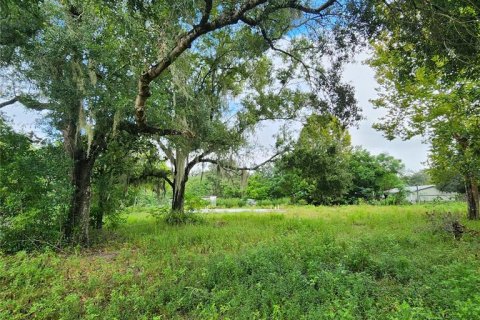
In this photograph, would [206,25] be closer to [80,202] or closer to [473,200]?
[80,202]

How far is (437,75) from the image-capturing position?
5988 millimetres

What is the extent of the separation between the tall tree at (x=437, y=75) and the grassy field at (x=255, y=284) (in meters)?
3.09

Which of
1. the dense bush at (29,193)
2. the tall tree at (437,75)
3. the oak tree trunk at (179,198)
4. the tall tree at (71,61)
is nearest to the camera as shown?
the tall tree at (437,75)

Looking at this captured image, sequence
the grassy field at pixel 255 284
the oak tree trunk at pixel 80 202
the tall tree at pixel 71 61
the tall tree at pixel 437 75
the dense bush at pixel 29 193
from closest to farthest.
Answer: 1. the grassy field at pixel 255 284
2. the tall tree at pixel 437 75
3. the tall tree at pixel 71 61
4. the dense bush at pixel 29 193
5. the oak tree trunk at pixel 80 202

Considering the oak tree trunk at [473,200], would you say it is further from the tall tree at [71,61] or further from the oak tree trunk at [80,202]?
the oak tree trunk at [80,202]

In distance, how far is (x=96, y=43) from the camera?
524cm

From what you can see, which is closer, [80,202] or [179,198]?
[80,202]

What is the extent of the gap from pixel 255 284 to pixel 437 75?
5.70 metres

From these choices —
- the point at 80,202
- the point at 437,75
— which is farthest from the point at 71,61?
the point at 437,75

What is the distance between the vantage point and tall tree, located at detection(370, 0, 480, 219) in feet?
13.3

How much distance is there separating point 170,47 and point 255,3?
1.39 m

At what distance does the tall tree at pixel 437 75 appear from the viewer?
407 cm

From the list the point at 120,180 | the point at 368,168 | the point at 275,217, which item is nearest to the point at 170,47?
the point at 120,180

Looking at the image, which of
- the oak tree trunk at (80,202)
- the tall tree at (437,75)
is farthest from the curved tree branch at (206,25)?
the oak tree trunk at (80,202)
